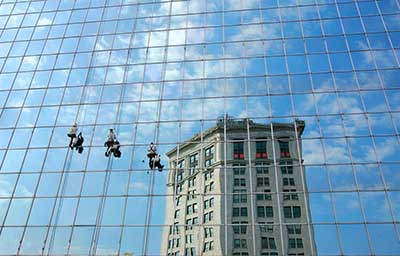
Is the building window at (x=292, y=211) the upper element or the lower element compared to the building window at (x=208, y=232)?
upper

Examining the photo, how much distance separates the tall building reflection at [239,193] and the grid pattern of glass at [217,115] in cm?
5

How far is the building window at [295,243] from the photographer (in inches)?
558

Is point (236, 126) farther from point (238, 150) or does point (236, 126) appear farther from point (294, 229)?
point (294, 229)

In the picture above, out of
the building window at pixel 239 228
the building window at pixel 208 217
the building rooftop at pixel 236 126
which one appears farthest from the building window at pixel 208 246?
the building rooftop at pixel 236 126

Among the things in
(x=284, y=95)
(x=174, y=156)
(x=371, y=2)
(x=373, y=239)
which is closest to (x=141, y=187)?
(x=174, y=156)

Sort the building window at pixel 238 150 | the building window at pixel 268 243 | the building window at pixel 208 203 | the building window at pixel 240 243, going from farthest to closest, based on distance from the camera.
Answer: the building window at pixel 238 150 < the building window at pixel 208 203 < the building window at pixel 240 243 < the building window at pixel 268 243

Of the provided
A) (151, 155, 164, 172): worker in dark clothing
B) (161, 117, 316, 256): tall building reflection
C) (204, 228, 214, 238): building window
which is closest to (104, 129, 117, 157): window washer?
(151, 155, 164, 172): worker in dark clothing

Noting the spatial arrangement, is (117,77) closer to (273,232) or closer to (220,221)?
(220,221)

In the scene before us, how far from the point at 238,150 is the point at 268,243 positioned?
4245 mm

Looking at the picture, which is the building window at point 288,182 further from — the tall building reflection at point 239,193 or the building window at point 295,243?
the building window at point 295,243

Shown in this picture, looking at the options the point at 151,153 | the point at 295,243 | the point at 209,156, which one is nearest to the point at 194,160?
the point at 209,156

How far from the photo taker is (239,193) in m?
15.4

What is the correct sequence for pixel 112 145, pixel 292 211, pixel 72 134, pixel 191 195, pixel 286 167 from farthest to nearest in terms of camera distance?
pixel 72 134, pixel 112 145, pixel 286 167, pixel 191 195, pixel 292 211

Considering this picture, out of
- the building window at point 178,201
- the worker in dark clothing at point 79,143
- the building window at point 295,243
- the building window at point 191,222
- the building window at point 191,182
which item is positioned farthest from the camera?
the worker in dark clothing at point 79,143
